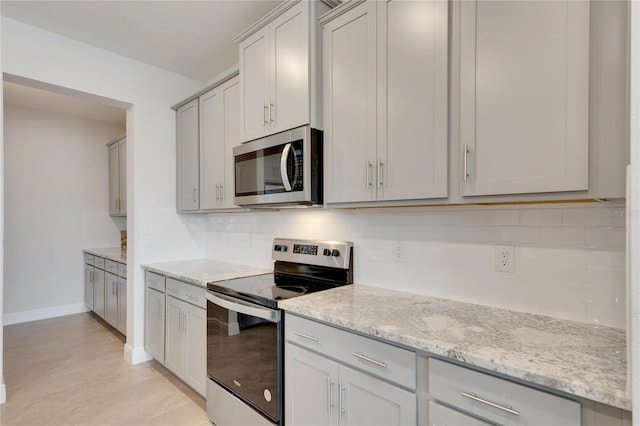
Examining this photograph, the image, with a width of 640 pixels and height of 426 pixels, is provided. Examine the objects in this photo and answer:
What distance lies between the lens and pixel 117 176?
4.49 meters

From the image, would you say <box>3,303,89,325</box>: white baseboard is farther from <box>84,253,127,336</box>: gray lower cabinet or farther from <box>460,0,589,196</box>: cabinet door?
<box>460,0,589,196</box>: cabinet door

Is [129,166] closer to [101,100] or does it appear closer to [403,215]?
[101,100]

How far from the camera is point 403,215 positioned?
1897 mm

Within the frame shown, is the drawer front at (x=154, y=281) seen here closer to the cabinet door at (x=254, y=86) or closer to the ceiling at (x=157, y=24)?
the cabinet door at (x=254, y=86)

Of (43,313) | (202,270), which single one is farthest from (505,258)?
(43,313)

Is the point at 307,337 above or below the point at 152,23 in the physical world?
below

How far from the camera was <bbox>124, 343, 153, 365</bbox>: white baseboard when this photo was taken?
10.00 feet

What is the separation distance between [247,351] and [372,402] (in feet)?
2.69

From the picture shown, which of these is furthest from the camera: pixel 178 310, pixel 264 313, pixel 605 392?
pixel 178 310

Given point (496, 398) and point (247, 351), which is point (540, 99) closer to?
point (496, 398)

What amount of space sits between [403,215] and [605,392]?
3.87ft

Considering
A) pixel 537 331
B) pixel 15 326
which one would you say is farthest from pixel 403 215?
pixel 15 326

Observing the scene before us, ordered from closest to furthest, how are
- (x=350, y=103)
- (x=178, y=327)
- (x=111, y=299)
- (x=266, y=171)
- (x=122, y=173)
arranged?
(x=350, y=103)
(x=266, y=171)
(x=178, y=327)
(x=111, y=299)
(x=122, y=173)

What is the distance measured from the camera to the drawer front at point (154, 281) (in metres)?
2.80
